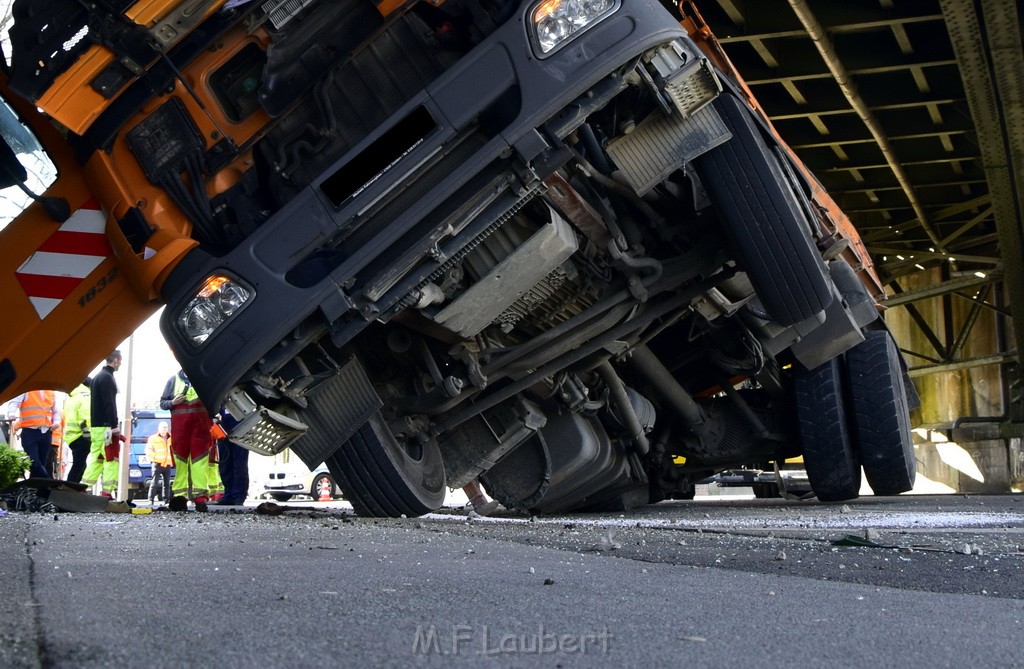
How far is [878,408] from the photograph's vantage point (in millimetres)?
6324

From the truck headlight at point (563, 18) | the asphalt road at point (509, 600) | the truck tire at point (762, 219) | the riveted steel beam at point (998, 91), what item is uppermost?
the riveted steel beam at point (998, 91)

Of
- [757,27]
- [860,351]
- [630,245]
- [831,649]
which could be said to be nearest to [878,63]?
[757,27]

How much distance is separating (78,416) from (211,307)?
815 cm

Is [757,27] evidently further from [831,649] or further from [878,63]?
[831,649]

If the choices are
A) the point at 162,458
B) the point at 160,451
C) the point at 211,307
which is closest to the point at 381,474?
the point at 211,307

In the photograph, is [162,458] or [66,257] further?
[162,458]

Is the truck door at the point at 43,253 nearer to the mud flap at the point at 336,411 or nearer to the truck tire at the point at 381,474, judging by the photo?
the mud flap at the point at 336,411

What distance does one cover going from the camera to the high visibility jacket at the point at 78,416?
36.9 feet

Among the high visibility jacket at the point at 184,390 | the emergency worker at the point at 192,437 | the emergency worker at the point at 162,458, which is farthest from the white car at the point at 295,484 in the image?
the emergency worker at the point at 192,437

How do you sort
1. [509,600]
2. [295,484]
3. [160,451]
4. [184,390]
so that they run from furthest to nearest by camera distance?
[295,484]
[160,451]
[184,390]
[509,600]

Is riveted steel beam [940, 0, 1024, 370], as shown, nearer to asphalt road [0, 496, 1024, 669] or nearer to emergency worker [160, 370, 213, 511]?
asphalt road [0, 496, 1024, 669]

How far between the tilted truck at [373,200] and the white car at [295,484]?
12997 millimetres

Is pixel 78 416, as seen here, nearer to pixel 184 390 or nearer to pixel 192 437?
pixel 184 390

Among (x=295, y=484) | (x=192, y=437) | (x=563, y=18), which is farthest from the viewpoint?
(x=295, y=484)
